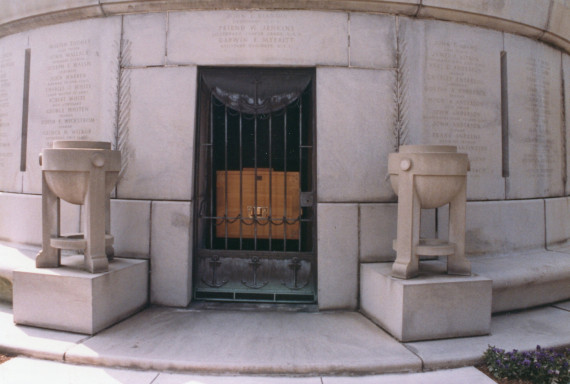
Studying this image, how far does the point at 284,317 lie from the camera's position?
4.69 meters

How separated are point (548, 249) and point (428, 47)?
3792mm

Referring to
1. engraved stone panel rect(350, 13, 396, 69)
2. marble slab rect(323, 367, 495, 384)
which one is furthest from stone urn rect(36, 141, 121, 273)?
engraved stone panel rect(350, 13, 396, 69)

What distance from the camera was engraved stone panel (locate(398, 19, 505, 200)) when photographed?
5.29 metres

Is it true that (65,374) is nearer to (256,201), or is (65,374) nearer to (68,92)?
(256,201)

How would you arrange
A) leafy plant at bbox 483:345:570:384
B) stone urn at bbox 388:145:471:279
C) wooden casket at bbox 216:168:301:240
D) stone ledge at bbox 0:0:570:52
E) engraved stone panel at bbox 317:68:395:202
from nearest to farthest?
leafy plant at bbox 483:345:570:384, stone urn at bbox 388:145:471:279, engraved stone panel at bbox 317:68:395:202, stone ledge at bbox 0:0:570:52, wooden casket at bbox 216:168:301:240

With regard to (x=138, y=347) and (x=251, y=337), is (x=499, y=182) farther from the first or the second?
(x=138, y=347)

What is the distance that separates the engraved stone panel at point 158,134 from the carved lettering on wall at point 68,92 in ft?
2.57

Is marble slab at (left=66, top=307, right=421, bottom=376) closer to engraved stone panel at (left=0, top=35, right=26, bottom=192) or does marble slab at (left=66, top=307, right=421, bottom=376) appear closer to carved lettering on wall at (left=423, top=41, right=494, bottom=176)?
carved lettering on wall at (left=423, top=41, right=494, bottom=176)

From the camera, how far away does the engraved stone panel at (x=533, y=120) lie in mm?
5836

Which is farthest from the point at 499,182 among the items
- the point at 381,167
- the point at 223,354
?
the point at 223,354

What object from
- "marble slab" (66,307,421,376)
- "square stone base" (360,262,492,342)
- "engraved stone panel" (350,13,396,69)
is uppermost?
"engraved stone panel" (350,13,396,69)

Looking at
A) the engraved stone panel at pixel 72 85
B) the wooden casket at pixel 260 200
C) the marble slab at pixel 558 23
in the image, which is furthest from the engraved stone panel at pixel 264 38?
the marble slab at pixel 558 23

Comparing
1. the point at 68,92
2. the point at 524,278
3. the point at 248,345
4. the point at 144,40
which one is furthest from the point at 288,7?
the point at 524,278

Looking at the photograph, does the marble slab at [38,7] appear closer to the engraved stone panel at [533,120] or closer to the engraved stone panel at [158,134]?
the engraved stone panel at [158,134]
